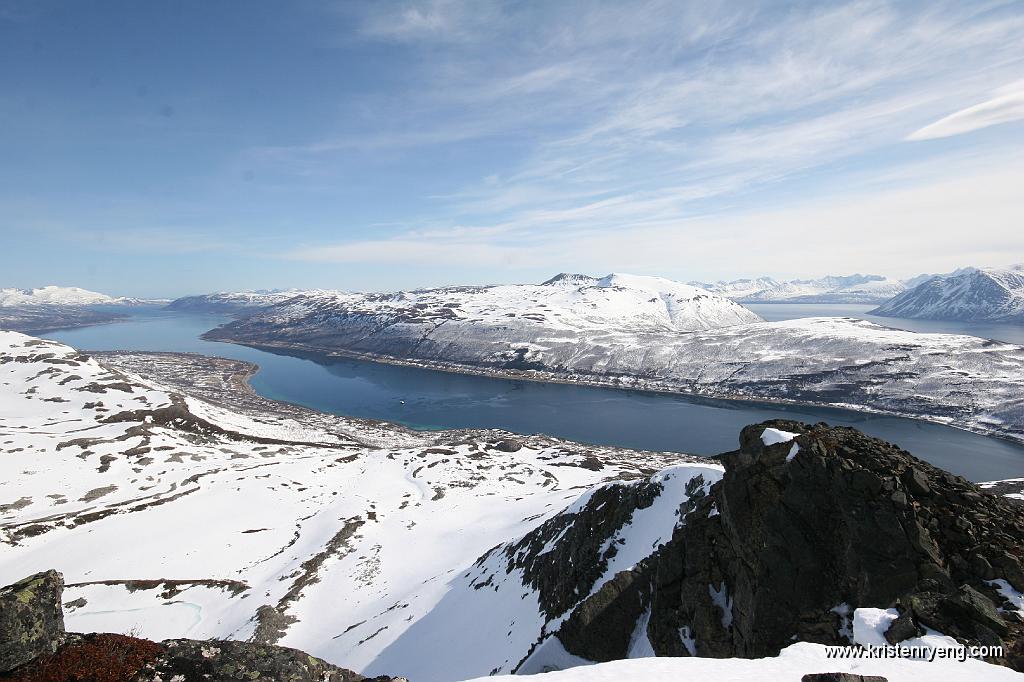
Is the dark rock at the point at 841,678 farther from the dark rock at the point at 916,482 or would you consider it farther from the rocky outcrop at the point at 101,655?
the dark rock at the point at 916,482

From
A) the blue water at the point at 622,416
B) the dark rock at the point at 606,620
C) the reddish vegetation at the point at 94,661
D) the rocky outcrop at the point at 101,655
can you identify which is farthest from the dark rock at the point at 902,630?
the blue water at the point at 622,416

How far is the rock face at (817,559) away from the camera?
539 inches

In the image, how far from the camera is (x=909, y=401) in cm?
15050

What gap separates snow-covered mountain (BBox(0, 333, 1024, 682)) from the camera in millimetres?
15297

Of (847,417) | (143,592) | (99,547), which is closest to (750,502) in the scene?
(143,592)

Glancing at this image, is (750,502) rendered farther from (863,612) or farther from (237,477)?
(237,477)

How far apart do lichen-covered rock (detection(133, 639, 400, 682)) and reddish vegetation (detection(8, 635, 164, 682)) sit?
304 mm

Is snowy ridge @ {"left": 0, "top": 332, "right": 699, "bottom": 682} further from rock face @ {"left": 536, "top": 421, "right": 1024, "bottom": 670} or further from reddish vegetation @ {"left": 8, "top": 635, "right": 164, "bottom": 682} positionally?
reddish vegetation @ {"left": 8, "top": 635, "right": 164, "bottom": 682}

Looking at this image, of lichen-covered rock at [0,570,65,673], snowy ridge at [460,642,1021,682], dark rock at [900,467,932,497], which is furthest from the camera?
dark rock at [900,467,932,497]

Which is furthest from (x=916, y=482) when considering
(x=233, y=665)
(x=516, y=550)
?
(x=516, y=550)

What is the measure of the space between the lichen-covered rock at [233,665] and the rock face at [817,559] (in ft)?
50.8

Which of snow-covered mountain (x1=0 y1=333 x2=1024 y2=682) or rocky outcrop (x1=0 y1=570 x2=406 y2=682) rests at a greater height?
rocky outcrop (x1=0 y1=570 x2=406 y2=682)

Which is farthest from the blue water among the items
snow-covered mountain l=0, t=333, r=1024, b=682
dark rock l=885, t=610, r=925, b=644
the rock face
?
dark rock l=885, t=610, r=925, b=644

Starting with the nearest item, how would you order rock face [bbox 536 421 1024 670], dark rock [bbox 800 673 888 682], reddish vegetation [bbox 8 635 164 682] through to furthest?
reddish vegetation [bbox 8 635 164 682] < dark rock [bbox 800 673 888 682] < rock face [bbox 536 421 1024 670]
